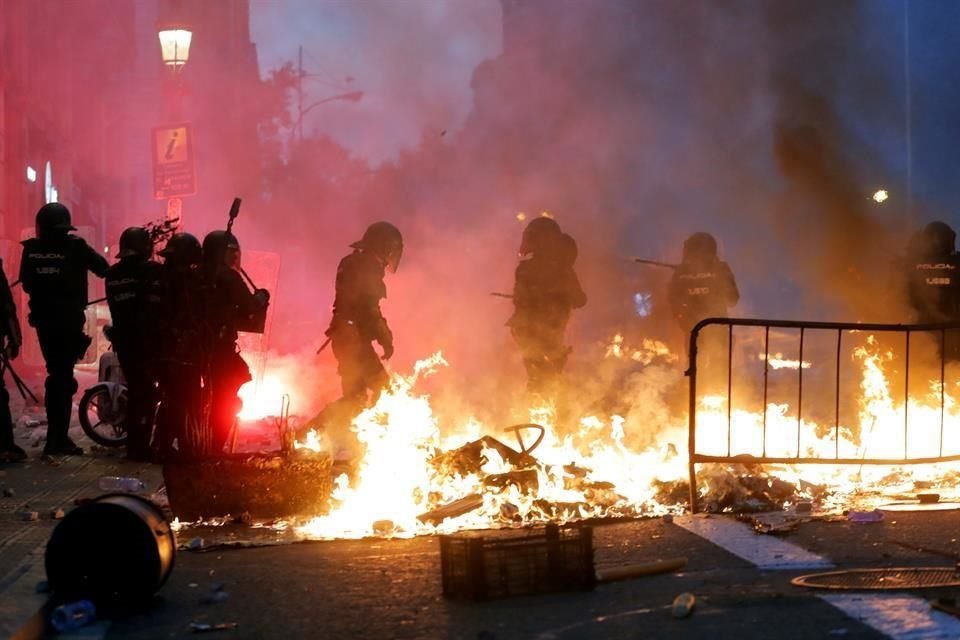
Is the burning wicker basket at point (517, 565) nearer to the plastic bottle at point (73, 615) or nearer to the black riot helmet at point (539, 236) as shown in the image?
the plastic bottle at point (73, 615)

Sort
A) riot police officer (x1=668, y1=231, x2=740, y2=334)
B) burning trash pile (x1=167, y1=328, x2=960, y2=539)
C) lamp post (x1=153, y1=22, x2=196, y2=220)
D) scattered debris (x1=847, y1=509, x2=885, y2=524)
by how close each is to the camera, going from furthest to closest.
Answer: lamp post (x1=153, y1=22, x2=196, y2=220) → riot police officer (x1=668, y1=231, x2=740, y2=334) → burning trash pile (x1=167, y1=328, x2=960, y2=539) → scattered debris (x1=847, y1=509, x2=885, y2=524)

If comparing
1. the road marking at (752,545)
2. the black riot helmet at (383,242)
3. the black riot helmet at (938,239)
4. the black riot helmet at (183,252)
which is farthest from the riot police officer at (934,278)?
the black riot helmet at (183,252)

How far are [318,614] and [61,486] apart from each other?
413 cm

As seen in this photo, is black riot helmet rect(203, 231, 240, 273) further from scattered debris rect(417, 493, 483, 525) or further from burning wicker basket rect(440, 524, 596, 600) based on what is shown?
burning wicker basket rect(440, 524, 596, 600)

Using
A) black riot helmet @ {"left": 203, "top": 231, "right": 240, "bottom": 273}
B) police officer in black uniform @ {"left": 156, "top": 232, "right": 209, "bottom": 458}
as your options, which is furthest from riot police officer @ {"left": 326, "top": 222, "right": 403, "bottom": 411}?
police officer in black uniform @ {"left": 156, "top": 232, "right": 209, "bottom": 458}

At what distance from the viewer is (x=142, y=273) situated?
32.8 feet

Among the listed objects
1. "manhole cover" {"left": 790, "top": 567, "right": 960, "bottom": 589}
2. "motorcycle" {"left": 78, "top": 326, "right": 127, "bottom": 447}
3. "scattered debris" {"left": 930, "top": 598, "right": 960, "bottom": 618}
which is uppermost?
"motorcycle" {"left": 78, "top": 326, "right": 127, "bottom": 447}

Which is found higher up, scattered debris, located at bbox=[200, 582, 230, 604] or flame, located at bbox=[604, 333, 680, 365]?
flame, located at bbox=[604, 333, 680, 365]

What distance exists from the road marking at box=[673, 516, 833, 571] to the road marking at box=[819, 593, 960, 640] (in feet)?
2.41

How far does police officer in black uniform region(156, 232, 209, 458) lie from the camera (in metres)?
8.52

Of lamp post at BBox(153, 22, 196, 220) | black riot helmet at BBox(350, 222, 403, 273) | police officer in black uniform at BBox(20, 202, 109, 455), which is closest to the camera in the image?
police officer in black uniform at BBox(20, 202, 109, 455)

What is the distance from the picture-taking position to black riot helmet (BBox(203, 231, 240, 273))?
9086 mm

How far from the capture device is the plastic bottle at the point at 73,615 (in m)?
4.79

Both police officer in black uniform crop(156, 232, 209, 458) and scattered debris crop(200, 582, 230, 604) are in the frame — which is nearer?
scattered debris crop(200, 582, 230, 604)
